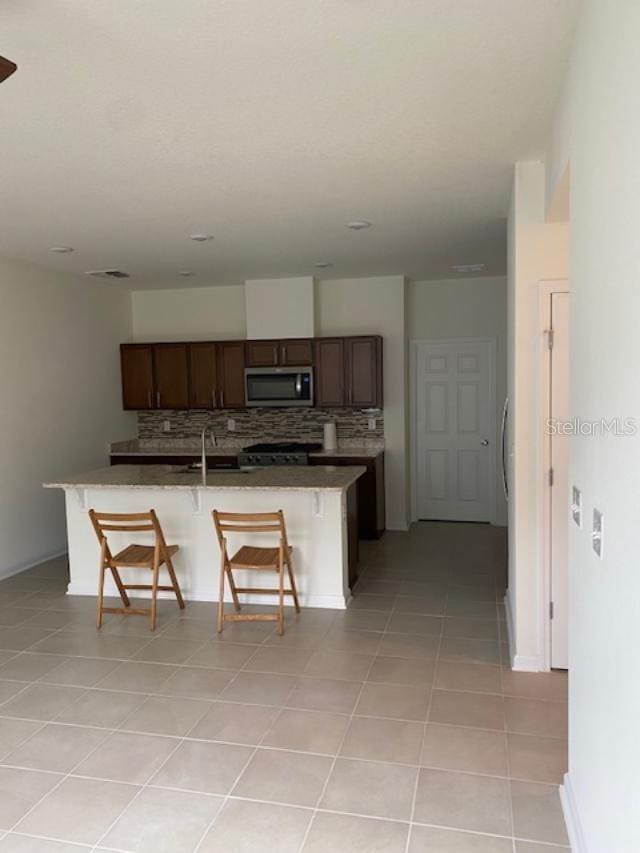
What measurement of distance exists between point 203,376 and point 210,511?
2434 mm

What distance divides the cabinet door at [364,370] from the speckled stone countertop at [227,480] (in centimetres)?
165

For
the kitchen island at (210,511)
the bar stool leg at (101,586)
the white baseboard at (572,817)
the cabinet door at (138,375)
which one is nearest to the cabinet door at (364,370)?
the kitchen island at (210,511)

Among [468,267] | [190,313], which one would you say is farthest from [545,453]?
[190,313]

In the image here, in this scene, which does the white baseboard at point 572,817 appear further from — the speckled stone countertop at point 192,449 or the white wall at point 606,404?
the speckled stone countertop at point 192,449

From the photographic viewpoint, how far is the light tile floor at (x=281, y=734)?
2.18m

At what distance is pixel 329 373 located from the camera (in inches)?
252

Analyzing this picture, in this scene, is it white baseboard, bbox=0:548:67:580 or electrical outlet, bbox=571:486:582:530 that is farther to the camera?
white baseboard, bbox=0:548:67:580

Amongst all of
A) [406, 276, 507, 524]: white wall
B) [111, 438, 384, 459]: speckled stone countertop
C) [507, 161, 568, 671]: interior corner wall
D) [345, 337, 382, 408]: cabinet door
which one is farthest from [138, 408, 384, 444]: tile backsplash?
[507, 161, 568, 671]: interior corner wall

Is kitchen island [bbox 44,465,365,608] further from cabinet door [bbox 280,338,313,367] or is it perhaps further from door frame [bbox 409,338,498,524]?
door frame [bbox 409,338,498,524]

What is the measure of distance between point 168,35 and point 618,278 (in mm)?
1601

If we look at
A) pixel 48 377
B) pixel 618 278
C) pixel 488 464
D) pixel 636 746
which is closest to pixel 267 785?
pixel 636 746

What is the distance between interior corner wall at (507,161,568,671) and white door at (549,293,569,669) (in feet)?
0.22

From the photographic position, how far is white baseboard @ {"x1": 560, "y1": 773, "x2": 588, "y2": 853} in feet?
6.44

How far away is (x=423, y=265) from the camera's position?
232 inches
